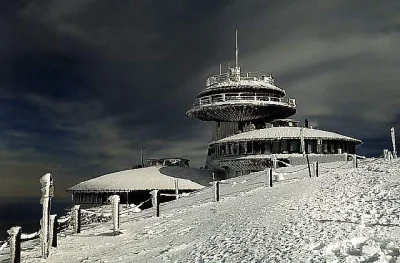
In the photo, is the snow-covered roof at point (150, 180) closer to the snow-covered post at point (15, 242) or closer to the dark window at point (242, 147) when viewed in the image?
the dark window at point (242, 147)

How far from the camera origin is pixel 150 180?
55.6 m

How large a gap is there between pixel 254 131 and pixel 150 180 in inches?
550

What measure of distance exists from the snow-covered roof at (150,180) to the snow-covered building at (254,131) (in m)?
3.07

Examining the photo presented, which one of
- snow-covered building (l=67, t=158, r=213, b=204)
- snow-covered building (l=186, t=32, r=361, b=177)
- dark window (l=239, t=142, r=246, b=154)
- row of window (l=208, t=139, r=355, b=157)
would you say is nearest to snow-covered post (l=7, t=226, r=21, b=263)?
snow-covered building (l=186, t=32, r=361, b=177)

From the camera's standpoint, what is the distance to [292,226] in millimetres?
14844

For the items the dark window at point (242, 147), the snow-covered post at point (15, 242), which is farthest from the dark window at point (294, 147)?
the snow-covered post at point (15, 242)

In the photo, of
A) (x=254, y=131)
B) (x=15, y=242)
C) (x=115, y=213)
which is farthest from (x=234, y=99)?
(x=15, y=242)

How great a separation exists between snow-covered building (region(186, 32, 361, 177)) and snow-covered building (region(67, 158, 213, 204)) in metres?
3.71

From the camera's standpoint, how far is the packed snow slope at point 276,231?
38.3 feet

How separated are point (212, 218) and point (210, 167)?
41.8 meters

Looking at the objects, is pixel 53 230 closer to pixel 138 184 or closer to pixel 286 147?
pixel 138 184

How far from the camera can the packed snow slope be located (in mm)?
11688

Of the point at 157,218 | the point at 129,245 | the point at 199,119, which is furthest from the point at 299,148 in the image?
the point at 129,245

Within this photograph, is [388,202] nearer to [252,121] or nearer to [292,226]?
[292,226]
